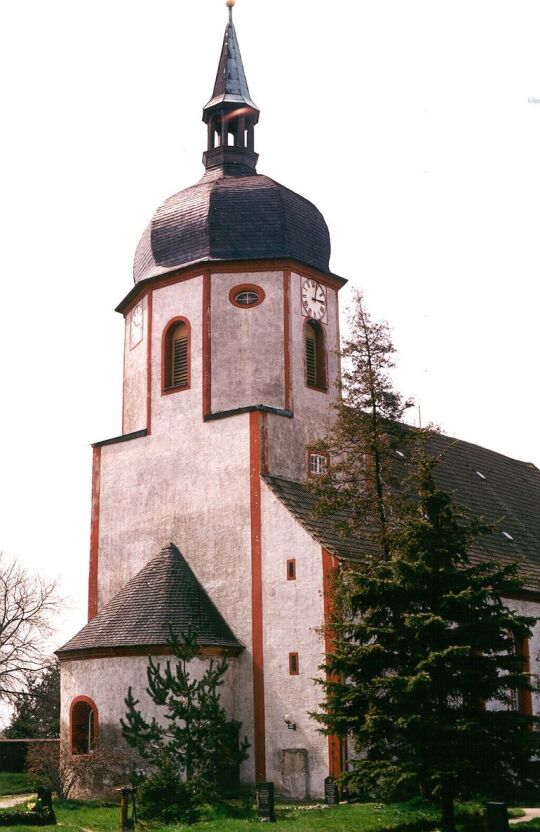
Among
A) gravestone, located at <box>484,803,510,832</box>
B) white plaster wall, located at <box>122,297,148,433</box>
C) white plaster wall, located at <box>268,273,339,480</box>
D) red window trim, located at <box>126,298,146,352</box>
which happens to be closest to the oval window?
white plaster wall, located at <box>268,273,339,480</box>

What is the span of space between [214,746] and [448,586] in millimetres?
6215

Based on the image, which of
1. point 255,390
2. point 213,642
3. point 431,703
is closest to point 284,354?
point 255,390

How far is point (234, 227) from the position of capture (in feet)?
98.0

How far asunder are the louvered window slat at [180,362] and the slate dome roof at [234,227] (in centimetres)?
221

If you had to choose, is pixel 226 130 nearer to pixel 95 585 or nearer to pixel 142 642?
pixel 95 585

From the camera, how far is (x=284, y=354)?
95.2 feet

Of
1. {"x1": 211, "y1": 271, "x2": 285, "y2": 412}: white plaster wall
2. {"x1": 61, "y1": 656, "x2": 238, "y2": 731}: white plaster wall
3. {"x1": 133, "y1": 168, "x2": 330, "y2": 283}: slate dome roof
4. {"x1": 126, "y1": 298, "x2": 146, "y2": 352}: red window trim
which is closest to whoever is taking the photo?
{"x1": 61, "y1": 656, "x2": 238, "y2": 731}: white plaster wall

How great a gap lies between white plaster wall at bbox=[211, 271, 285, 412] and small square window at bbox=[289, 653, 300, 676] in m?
7.22

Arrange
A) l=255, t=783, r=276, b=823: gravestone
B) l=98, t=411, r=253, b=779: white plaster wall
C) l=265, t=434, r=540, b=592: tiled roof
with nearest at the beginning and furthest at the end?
l=255, t=783, r=276, b=823: gravestone, l=265, t=434, r=540, b=592: tiled roof, l=98, t=411, r=253, b=779: white plaster wall

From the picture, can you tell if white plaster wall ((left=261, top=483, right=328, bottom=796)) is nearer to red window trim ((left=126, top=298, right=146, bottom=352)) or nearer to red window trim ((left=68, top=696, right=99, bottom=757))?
red window trim ((left=68, top=696, right=99, bottom=757))

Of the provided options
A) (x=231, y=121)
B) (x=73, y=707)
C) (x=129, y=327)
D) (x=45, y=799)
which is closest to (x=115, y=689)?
(x=73, y=707)

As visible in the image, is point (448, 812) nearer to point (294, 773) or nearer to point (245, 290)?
point (294, 773)

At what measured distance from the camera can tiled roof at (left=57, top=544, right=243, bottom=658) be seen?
2525 cm

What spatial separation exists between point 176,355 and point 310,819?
1447 cm
